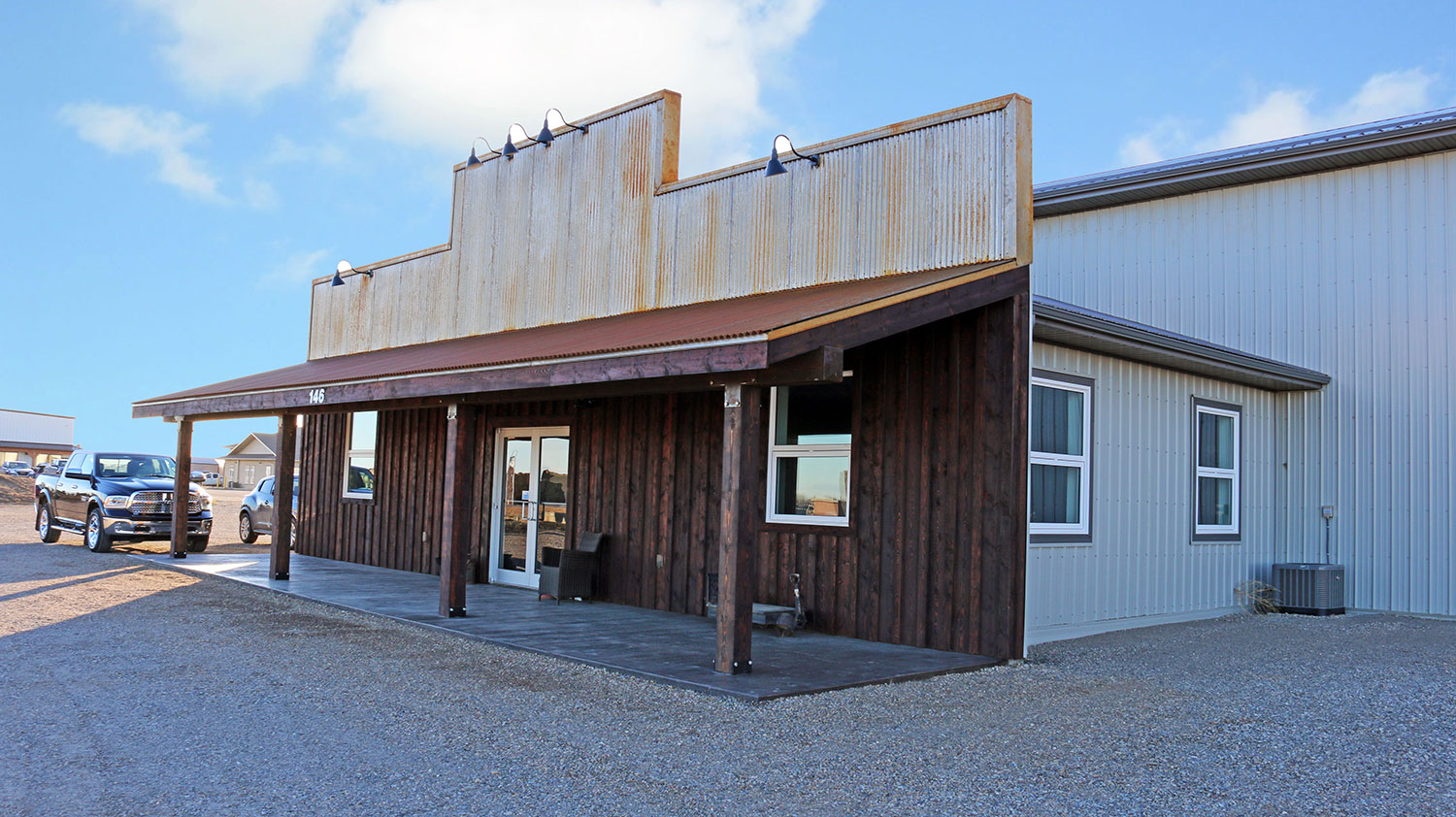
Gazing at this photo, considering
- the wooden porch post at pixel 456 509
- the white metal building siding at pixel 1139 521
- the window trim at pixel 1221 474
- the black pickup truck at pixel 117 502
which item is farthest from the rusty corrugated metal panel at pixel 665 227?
the window trim at pixel 1221 474

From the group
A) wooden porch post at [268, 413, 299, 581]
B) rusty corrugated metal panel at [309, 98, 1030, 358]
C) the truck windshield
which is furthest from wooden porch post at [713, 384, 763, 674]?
the truck windshield

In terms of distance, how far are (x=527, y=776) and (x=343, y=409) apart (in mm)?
8889

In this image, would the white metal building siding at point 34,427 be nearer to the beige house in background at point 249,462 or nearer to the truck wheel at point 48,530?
the beige house in background at point 249,462

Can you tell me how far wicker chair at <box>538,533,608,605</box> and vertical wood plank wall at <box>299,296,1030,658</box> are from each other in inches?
6.8

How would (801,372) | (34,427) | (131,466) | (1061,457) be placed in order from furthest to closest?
(34,427) < (131,466) < (1061,457) < (801,372)

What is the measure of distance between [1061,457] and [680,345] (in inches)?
164

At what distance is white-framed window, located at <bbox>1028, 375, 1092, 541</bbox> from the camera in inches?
355

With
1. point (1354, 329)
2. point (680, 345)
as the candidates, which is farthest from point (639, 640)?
point (1354, 329)

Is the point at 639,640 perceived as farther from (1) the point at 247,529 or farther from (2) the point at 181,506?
(1) the point at 247,529

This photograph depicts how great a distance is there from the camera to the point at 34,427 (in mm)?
56031

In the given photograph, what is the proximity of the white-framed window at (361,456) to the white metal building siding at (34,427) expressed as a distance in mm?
48929

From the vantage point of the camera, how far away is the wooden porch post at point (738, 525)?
22.7 ft

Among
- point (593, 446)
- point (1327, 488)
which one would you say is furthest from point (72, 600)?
point (1327, 488)

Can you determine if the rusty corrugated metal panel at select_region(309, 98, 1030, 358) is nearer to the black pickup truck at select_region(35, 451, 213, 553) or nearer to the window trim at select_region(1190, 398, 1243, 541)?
the black pickup truck at select_region(35, 451, 213, 553)
